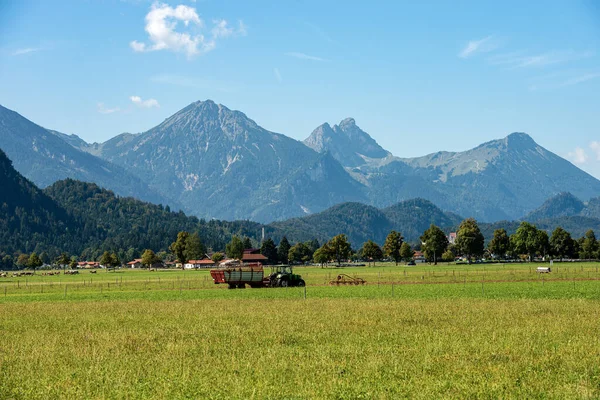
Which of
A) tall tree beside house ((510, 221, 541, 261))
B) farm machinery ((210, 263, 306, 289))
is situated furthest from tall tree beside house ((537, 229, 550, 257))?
farm machinery ((210, 263, 306, 289))

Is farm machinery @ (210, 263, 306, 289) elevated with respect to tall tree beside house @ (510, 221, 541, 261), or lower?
lower

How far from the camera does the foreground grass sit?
20.1 meters

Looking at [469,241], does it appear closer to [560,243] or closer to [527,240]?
[527,240]

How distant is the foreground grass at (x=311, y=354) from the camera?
2006 centimetres

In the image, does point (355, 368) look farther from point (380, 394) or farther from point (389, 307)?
point (389, 307)

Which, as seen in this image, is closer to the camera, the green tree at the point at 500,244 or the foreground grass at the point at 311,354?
the foreground grass at the point at 311,354

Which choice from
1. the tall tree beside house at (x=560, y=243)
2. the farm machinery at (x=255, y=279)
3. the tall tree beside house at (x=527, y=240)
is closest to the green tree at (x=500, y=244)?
the tall tree beside house at (x=527, y=240)

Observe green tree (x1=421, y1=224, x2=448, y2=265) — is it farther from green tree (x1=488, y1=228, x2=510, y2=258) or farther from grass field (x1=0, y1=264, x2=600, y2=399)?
grass field (x1=0, y1=264, x2=600, y2=399)

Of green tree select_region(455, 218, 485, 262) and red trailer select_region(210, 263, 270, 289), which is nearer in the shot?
red trailer select_region(210, 263, 270, 289)

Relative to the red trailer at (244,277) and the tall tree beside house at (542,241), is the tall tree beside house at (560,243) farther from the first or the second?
the red trailer at (244,277)

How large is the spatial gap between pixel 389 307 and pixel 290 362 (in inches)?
781

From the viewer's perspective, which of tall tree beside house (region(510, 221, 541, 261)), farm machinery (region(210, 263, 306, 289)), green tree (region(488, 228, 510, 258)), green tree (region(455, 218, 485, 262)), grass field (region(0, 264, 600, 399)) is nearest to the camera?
grass field (region(0, 264, 600, 399))

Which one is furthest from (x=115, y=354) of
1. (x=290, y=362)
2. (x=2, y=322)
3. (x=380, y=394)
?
(x=2, y=322)

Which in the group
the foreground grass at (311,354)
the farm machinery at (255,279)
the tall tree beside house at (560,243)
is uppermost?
the tall tree beside house at (560,243)
